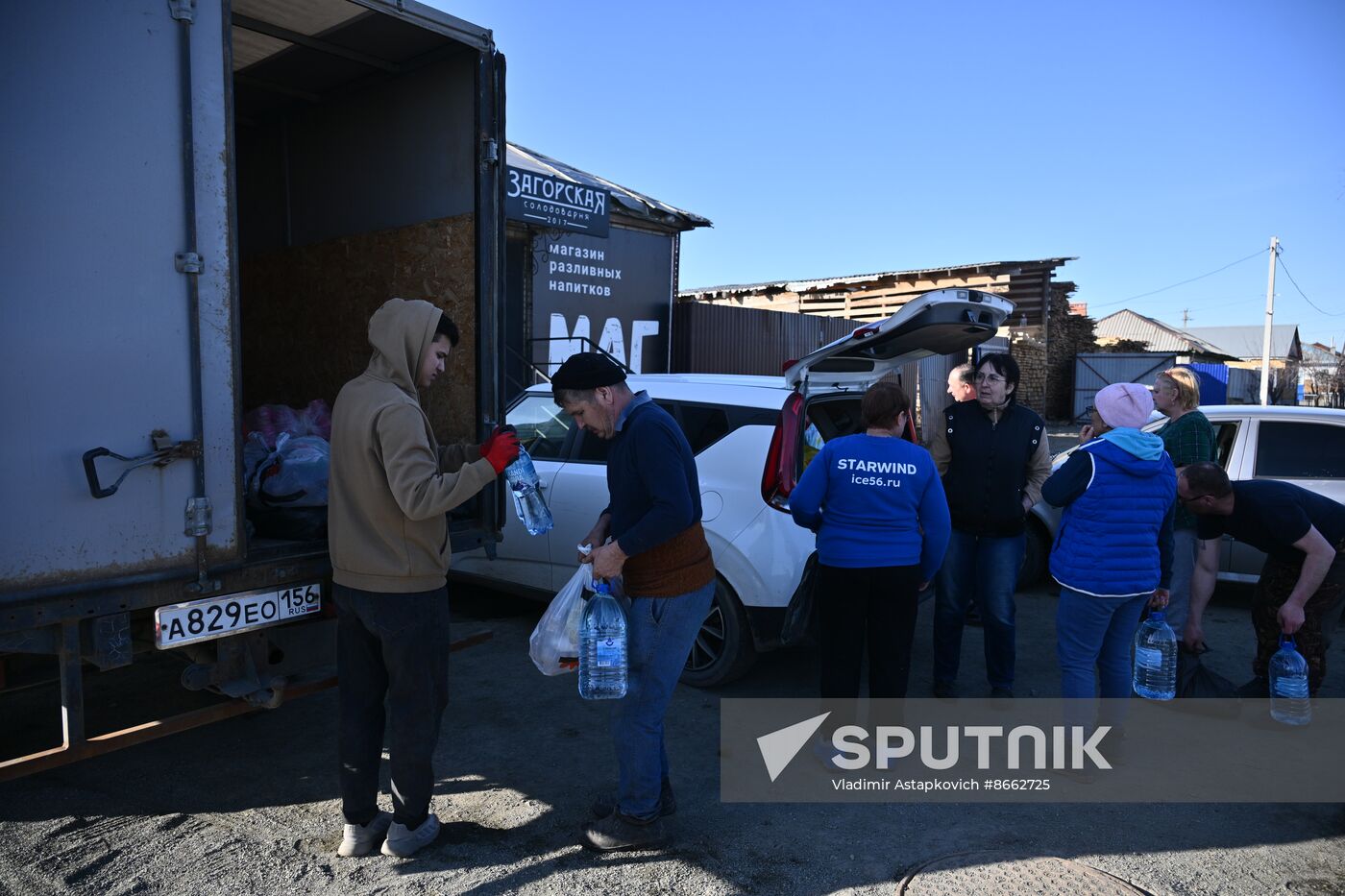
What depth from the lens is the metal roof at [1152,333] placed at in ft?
184

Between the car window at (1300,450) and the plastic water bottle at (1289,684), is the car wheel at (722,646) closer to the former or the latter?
the plastic water bottle at (1289,684)

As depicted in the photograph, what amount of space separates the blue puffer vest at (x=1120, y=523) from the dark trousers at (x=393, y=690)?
2.63 m

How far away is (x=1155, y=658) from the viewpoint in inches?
164

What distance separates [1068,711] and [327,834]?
10.1 ft

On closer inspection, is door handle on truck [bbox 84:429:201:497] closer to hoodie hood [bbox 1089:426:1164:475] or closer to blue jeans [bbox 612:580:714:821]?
blue jeans [bbox 612:580:714:821]

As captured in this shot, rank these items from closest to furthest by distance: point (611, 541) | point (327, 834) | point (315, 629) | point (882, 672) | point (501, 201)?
point (611, 541), point (327, 834), point (315, 629), point (882, 672), point (501, 201)

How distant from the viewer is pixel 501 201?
407 cm

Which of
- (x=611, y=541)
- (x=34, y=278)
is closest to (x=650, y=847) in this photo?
(x=611, y=541)

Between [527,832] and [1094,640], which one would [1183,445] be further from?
[527,832]

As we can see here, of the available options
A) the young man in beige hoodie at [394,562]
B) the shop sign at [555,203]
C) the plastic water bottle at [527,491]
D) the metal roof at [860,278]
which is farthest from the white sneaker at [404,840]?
the metal roof at [860,278]

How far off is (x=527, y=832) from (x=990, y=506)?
2707 mm

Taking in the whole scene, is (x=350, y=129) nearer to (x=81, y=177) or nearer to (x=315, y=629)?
(x=81, y=177)

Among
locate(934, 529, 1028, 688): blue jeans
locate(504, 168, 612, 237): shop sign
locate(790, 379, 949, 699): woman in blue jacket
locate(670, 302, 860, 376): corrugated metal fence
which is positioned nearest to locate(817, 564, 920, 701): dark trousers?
locate(790, 379, 949, 699): woman in blue jacket

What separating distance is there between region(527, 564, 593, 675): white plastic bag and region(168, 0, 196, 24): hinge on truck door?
7.32 ft
